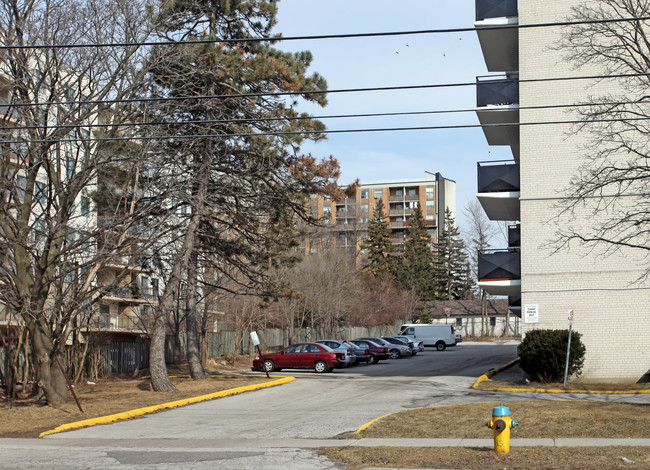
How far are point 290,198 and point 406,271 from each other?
63.3 meters

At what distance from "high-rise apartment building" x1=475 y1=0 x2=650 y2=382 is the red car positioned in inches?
341

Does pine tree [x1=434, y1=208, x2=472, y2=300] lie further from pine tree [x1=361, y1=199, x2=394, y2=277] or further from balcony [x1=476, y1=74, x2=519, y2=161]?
balcony [x1=476, y1=74, x2=519, y2=161]

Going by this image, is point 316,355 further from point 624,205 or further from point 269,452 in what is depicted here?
point 269,452

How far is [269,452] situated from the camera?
1236 centimetres

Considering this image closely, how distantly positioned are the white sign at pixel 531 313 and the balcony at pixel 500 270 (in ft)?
5.59

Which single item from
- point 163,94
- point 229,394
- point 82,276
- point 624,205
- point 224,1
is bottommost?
point 229,394

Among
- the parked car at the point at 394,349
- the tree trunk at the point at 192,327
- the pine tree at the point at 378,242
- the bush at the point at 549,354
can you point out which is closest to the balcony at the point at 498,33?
the bush at the point at 549,354

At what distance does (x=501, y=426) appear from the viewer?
35.8 ft

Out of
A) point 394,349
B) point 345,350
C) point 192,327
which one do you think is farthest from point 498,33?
point 394,349

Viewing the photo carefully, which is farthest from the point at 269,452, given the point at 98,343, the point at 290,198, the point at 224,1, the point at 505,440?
the point at 98,343

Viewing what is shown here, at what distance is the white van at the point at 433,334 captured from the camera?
5838 centimetres

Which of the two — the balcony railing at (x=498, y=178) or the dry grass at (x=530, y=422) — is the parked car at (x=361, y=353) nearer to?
the balcony railing at (x=498, y=178)

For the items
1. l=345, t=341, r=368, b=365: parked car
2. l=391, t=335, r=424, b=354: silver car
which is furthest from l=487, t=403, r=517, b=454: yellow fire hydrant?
l=391, t=335, r=424, b=354: silver car

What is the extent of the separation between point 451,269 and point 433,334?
50086mm
